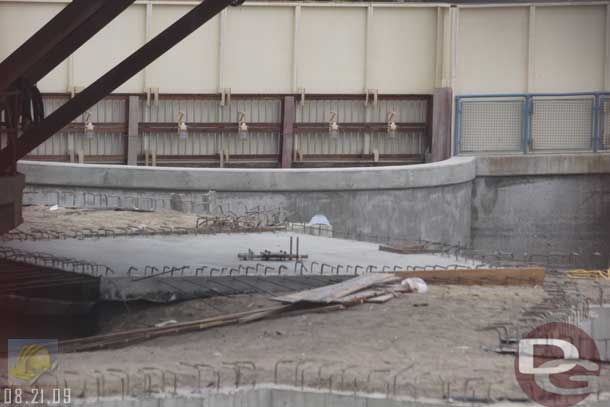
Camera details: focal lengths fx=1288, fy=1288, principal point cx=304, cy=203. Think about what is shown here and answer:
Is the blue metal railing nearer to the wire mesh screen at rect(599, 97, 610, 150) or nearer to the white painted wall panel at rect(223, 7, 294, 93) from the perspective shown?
the wire mesh screen at rect(599, 97, 610, 150)

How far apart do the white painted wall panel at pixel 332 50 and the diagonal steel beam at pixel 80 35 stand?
505 inches

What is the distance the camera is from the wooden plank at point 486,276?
52.6 feet

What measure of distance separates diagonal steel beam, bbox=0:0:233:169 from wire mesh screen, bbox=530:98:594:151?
1419cm

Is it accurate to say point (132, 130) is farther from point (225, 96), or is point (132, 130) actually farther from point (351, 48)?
point (351, 48)

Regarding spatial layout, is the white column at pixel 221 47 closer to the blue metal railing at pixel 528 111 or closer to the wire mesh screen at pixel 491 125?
the blue metal railing at pixel 528 111

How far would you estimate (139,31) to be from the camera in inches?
1116

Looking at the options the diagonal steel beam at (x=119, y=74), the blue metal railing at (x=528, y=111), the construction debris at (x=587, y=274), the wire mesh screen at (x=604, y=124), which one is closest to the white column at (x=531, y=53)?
the blue metal railing at (x=528, y=111)

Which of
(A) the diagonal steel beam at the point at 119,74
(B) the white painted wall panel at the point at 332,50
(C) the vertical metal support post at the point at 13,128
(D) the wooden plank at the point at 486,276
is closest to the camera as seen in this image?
(C) the vertical metal support post at the point at 13,128

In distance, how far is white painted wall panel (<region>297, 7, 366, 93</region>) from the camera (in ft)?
94.4

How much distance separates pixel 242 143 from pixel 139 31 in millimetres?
3364

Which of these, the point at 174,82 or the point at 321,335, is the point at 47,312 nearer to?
the point at 321,335

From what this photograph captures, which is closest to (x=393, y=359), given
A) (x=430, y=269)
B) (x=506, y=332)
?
(x=506, y=332)

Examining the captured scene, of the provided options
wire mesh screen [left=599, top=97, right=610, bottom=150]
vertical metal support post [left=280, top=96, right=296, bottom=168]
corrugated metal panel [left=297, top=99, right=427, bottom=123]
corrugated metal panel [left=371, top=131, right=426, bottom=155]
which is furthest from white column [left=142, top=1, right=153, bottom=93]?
wire mesh screen [left=599, top=97, right=610, bottom=150]

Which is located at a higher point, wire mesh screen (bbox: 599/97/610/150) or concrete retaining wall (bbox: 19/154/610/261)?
wire mesh screen (bbox: 599/97/610/150)
